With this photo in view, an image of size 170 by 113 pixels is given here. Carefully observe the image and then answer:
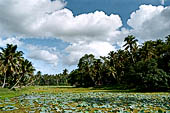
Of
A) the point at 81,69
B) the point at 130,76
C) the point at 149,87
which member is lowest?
the point at 149,87

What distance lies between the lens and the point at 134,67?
4231cm

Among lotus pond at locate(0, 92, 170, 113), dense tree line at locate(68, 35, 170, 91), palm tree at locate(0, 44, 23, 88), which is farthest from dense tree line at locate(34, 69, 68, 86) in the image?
lotus pond at locate(0, 92, 170, 113)

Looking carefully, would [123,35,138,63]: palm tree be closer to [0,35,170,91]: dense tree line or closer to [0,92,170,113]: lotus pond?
[0,35,170,91]: dense tree line

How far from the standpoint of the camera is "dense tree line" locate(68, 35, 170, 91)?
122 feet

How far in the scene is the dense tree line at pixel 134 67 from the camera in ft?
122

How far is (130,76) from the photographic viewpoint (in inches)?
1647

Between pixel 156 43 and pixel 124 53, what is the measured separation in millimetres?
14052

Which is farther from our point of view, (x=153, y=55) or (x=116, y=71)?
(x=116, y=71)

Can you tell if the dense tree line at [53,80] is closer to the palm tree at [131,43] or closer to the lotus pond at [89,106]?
the palm tree at [131,43]

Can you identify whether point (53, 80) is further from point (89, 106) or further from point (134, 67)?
point (89, 106)

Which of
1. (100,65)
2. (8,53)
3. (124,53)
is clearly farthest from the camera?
(100,65)

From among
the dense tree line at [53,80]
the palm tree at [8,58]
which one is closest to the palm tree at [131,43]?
the palm tree at [8,58]

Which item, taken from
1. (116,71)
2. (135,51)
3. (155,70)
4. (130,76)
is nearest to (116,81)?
(116,71)

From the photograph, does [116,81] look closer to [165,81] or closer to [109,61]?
[109,61]
